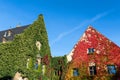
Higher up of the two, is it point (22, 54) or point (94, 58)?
point (22, 54)

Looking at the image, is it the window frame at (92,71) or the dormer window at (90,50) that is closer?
the window frame at (92,71)

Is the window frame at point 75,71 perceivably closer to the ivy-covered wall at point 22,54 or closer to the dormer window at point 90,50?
the dormer window at point 90,50

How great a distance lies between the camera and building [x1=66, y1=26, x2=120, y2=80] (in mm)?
33406

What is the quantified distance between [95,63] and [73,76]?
15.2 ft

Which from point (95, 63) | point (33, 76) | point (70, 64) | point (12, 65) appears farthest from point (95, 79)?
point (12, 65)

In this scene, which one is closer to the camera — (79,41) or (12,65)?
(12,65)

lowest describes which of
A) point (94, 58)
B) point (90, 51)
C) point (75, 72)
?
point (75, 72)

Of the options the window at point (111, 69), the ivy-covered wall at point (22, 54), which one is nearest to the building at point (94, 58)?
the window at point (111, 69)

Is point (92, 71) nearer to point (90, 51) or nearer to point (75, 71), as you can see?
point (75, 71)

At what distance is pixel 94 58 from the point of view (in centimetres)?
3484

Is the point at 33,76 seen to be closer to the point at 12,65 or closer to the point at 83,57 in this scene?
the point at 12,65

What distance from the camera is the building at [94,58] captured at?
33.4 m

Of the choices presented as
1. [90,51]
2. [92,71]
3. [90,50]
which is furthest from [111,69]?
[90,50]

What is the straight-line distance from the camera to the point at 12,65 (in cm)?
2844
